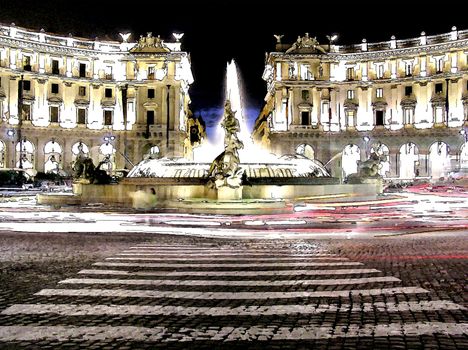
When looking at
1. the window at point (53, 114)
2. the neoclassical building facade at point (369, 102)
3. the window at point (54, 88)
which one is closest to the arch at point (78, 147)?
the window at point (53, 114)

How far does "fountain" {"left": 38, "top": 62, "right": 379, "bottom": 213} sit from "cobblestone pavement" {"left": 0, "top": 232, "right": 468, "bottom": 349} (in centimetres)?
1295

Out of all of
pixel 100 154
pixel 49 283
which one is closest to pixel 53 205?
pixel 49 283

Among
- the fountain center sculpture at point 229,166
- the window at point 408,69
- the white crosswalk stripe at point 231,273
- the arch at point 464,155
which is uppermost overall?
the window at point 408,69

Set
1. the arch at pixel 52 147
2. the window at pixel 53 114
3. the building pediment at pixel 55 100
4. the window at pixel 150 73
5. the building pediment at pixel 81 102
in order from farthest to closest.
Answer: the window at pixel 150 73 → the building pediment at pixel 81 102 → the window at pixel 53 114 → the building pediment at pixel 55 100 → the arch at pixel 52 147

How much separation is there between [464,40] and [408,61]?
838 centimetres

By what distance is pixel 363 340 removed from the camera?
626 cm

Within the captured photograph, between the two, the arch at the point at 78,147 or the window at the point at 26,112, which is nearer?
the window at the point at 26,112

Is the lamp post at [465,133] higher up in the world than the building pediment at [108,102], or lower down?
lower down

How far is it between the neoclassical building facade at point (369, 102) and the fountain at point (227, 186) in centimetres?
4500

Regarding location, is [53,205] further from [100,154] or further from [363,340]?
[100,154]

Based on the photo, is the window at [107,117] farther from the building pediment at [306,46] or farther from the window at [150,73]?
the building pediment at [306,46]

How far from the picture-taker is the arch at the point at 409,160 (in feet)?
266

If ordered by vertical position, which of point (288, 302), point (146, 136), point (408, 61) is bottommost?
point (288, 302)

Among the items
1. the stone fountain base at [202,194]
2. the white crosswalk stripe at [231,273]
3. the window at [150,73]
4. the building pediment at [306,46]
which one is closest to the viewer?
the white crosswalk stripe at [231,273]
